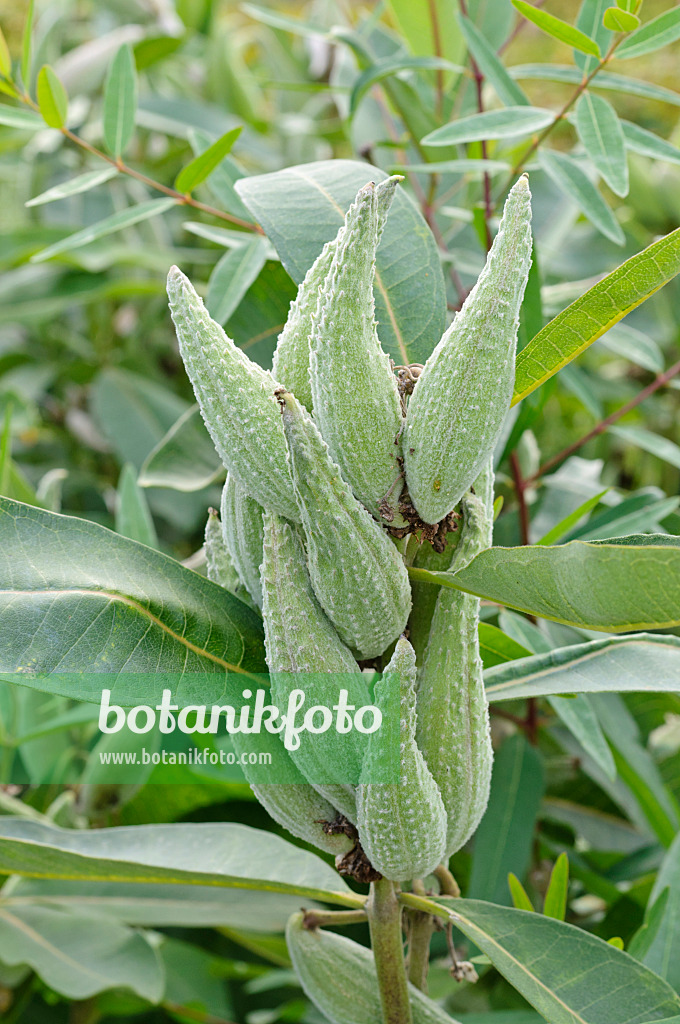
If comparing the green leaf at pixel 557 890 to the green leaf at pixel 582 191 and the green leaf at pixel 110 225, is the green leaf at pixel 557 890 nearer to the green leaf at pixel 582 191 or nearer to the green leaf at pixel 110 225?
the green leaf at pixel 582 191

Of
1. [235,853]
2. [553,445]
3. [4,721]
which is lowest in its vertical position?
[4,721]

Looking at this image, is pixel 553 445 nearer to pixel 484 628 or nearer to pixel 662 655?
pixel 484 628

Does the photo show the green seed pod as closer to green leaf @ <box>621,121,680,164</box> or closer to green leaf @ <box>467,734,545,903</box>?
green leaf @ <box>467,734,545,903</box>

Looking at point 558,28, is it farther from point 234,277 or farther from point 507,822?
point 507,822

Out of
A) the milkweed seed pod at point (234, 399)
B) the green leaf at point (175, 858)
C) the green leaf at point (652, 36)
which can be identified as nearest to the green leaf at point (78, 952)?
the green leaf at point (175, 858)

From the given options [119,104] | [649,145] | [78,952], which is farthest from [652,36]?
[78,952]

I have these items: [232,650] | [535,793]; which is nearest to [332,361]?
[232,650]
